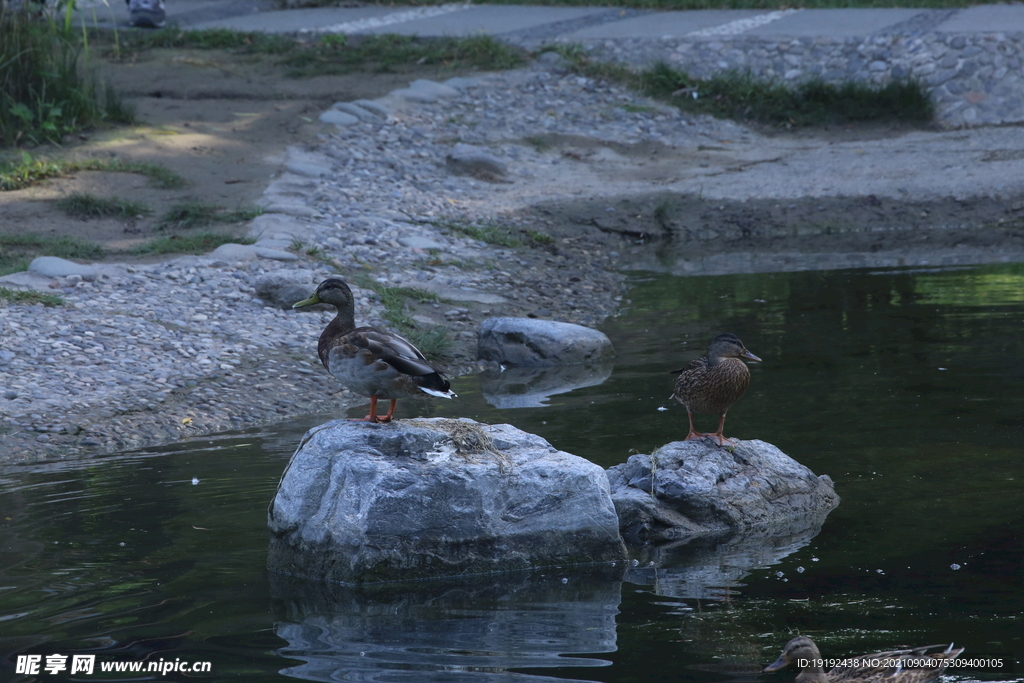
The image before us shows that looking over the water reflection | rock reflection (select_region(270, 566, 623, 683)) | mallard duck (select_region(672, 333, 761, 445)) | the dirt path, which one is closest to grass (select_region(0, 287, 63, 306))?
the dirt path

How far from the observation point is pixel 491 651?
16.0ft

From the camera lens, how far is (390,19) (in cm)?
2153

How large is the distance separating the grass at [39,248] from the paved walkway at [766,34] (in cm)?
507

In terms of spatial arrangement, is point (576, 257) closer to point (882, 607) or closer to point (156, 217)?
point (156, 217)

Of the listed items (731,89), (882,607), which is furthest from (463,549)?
(731,89)

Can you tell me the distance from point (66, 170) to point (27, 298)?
12.5 ft

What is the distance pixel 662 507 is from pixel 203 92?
41.1 feet

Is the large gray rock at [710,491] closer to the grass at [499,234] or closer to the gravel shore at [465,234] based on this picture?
the gravel shore at [465,234]

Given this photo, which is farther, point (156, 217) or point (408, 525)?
point (156, 217)

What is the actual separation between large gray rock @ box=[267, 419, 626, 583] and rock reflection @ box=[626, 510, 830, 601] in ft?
0.80

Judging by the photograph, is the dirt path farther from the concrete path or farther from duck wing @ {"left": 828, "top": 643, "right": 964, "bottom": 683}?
duck wing @ {"left": 828, "top": 643, "right": 964, "bottom": 683}

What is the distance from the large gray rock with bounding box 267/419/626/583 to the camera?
5.69 m

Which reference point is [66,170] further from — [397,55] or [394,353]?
[394,353]

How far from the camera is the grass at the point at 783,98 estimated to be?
16891 millimetres
